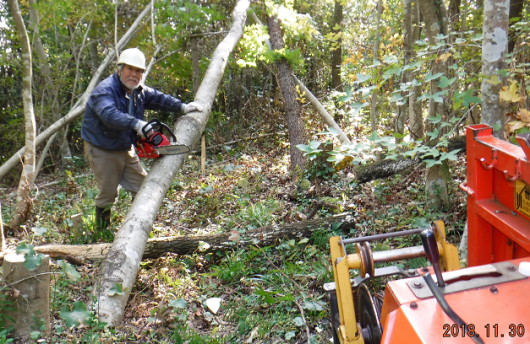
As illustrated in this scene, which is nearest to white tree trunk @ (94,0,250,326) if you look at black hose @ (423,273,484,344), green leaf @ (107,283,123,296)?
green leaf @ (107,283,123,296)

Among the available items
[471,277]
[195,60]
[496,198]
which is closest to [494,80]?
[496,198]

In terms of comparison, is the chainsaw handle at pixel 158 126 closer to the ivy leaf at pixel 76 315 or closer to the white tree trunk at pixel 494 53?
the ivy leaf at pixel 76 315

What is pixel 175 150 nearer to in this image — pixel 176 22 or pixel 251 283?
pixel 251 283

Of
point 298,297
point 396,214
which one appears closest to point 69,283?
point 298,297

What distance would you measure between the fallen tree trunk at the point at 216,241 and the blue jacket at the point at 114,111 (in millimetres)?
1311

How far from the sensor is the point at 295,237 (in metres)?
4.61

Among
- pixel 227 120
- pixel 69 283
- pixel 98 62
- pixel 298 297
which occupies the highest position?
pixel 98 62

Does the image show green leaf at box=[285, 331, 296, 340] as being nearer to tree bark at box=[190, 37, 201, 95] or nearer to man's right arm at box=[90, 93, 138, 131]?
man's right arm at box=[90, 93, 138, 131]

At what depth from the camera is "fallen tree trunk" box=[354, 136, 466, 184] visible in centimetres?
499

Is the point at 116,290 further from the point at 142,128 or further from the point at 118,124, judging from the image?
the point at 118,124

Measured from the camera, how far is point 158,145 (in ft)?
14.6

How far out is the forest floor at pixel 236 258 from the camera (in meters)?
3.17

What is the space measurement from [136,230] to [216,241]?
104cm

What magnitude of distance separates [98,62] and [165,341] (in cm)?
997
